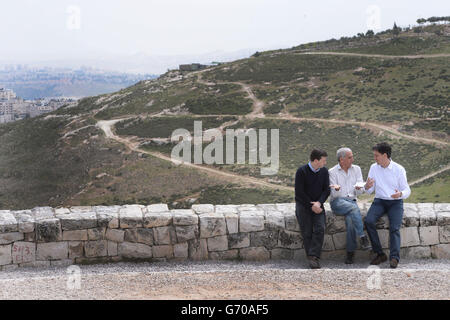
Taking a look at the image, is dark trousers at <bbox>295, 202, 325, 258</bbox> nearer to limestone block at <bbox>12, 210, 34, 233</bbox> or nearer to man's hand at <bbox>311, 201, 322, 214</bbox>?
man's hand at <bbox>311, 201, 322, 214</bbox>

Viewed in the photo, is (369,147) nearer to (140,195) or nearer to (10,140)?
(140,195)

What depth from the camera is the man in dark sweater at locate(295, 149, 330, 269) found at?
8.48 m

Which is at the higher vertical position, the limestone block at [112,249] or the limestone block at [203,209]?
the limestone block at [203,209]

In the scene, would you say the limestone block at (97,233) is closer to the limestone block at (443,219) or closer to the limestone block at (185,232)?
the limestone block at (185,232)

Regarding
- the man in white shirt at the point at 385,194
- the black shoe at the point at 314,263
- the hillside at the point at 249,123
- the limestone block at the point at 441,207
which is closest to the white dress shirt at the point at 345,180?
the man in white shirt at the point at 385,194

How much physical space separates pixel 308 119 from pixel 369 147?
10.2m

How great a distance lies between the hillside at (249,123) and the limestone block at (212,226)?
91.8 feet

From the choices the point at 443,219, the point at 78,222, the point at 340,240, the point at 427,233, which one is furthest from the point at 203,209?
the point at 443,219

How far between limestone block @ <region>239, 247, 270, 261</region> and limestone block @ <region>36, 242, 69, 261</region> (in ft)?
8.95

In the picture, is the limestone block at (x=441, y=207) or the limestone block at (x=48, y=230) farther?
the limestone block at (x=441, y=207)

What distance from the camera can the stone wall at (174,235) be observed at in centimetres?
856

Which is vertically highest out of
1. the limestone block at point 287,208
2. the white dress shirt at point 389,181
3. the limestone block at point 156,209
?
Answer: the white dress shirt at point 389,181

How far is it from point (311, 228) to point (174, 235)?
2129 mm

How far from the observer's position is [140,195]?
1784 inches
